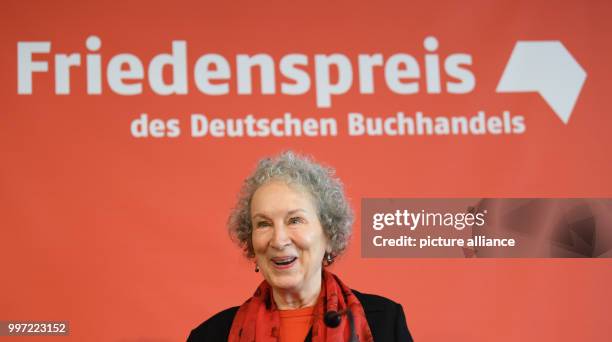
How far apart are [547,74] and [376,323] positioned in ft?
5.05

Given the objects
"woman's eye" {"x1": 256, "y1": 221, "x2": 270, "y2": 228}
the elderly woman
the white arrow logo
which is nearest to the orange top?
the elderly woman

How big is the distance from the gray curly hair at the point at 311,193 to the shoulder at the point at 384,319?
7.6 inches

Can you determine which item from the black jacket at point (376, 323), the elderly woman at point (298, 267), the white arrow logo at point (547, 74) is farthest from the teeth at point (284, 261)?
the white arrow logo at point (547, 74)

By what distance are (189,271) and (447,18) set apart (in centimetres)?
149

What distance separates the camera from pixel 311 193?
2271mm

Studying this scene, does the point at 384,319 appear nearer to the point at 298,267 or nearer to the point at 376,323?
the point at 376,323

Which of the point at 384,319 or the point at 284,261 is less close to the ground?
the point at 284,261

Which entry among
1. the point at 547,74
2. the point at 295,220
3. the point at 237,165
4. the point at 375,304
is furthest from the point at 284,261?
the point at 547,74

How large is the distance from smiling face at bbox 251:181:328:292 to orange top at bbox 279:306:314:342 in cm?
7

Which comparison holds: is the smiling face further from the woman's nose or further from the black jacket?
the black jacket

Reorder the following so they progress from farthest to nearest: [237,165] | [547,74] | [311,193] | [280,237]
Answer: [547,74]
[237,165]
[311,193]
[280,237]

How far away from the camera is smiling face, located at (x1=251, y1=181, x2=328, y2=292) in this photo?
2.17 m

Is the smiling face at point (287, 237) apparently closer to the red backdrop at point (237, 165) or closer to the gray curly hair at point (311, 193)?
the gray curly hair at point (311, 193)

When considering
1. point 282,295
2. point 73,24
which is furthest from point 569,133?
point 73,24
